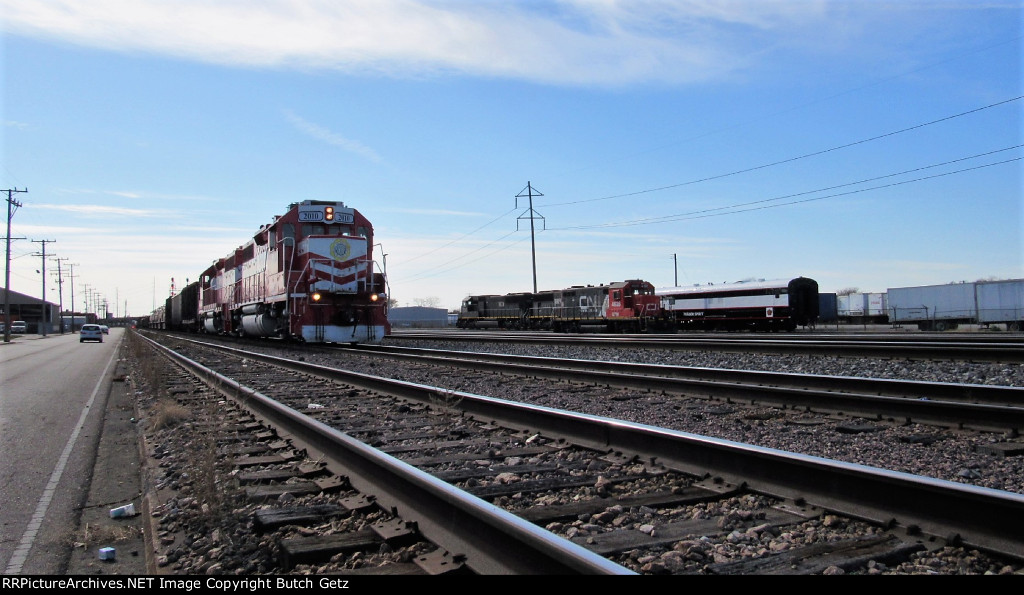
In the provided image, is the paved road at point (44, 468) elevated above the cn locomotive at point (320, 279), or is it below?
below

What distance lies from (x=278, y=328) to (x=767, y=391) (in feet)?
55.9

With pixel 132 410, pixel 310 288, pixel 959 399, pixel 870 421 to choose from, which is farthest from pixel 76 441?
pixel 310 288

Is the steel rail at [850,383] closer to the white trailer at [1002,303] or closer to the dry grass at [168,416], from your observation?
the dry grass at [168,416]

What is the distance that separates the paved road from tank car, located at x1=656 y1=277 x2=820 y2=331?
105ft

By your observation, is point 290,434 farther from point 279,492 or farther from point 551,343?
point 551,343

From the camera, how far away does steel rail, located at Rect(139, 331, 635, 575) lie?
282cm

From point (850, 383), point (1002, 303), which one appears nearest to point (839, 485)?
point (850, 383)

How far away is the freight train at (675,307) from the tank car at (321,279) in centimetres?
2071

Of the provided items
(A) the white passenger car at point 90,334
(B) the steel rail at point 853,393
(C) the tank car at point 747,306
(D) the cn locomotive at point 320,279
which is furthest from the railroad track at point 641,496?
(A) the white passenger car at point 90,334

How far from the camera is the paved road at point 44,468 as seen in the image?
423 centimetres

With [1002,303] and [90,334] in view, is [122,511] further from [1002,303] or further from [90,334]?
[90,334]

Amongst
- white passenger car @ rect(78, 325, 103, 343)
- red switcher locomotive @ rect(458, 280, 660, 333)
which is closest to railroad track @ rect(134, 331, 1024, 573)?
red switcher locomotive @ rect(458, 280, 660, 333)

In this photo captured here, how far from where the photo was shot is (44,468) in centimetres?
652

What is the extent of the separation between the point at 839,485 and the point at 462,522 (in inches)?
83.7
